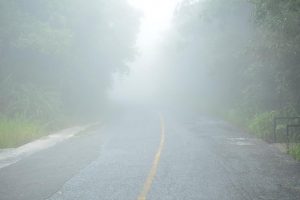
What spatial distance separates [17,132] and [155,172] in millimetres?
8237

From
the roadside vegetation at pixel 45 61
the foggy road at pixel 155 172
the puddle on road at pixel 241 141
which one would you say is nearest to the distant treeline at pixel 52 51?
the roadside vegetation at pixel 45 61

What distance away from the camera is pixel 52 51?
22891 mm

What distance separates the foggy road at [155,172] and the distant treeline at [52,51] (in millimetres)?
6971

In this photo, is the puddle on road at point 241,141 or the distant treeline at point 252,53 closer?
the puddle on road at point 241,141

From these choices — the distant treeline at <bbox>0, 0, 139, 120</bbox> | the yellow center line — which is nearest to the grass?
the distant treeline at <bbox>0, 0, 139, 120</bbox>

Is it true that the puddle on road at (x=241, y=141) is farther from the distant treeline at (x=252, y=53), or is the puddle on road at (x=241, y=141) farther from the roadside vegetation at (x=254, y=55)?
the distant treeline at (x=252, y=53)

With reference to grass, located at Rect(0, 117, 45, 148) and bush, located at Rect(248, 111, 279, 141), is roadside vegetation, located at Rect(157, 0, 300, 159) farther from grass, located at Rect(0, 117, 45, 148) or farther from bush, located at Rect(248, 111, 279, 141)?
grass, located at Rect(0, 117, 45, 148)

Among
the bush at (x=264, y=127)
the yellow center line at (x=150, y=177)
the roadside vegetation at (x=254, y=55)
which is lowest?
the yellow center line at (x=150, y=177)

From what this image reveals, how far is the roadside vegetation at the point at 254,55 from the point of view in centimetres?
1677

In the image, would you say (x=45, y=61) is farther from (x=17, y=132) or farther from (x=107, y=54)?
(x=107, y=54)

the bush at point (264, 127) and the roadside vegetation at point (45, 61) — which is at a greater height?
the roadside vegetation at point (45, 61)

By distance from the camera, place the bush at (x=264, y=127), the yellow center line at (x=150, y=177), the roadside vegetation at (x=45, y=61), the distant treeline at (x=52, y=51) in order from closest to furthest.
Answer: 1. the yellow center line at (x=150, y=177)
2. the bush at (x=264, y=127)
3. the roadside vegetation at (x=45, y=61)
4. the distant treeline at (x=52, y=51)

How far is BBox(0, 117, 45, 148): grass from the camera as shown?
15.7 m

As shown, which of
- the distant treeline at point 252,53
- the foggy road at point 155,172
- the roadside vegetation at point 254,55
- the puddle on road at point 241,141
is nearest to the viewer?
the foggy road at point 155,172
